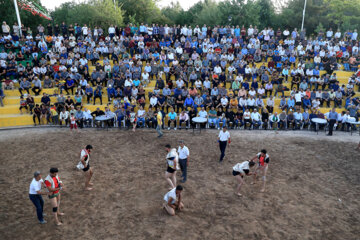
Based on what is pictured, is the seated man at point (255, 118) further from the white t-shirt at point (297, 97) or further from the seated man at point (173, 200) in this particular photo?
the seated man at point (173, 200)

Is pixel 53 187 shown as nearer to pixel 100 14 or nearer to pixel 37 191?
pixel 37 191

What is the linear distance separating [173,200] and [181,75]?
13436 millimetres

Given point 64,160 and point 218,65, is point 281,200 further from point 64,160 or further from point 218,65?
point 218,65

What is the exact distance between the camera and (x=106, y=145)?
1384 centimetres

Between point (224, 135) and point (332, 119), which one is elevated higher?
point (332, 119)

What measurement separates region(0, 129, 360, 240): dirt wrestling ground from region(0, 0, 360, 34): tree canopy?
24.5 m

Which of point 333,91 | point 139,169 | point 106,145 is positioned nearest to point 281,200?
point 139,169

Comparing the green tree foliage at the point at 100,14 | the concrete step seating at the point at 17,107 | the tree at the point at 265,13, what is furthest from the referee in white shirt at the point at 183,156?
the tree at the point at 265,13

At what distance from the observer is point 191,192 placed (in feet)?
30.6

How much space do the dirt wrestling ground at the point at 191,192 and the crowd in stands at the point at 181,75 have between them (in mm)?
3011

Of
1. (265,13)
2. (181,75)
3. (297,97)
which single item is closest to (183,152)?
(181,75)

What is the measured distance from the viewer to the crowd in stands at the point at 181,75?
1719 cm

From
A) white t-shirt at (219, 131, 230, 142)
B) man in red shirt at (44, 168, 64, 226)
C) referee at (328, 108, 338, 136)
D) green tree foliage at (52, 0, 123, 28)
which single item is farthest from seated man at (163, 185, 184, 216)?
green tree foliage at (52, 0, 123, 28)

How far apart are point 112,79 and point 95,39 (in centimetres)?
712
